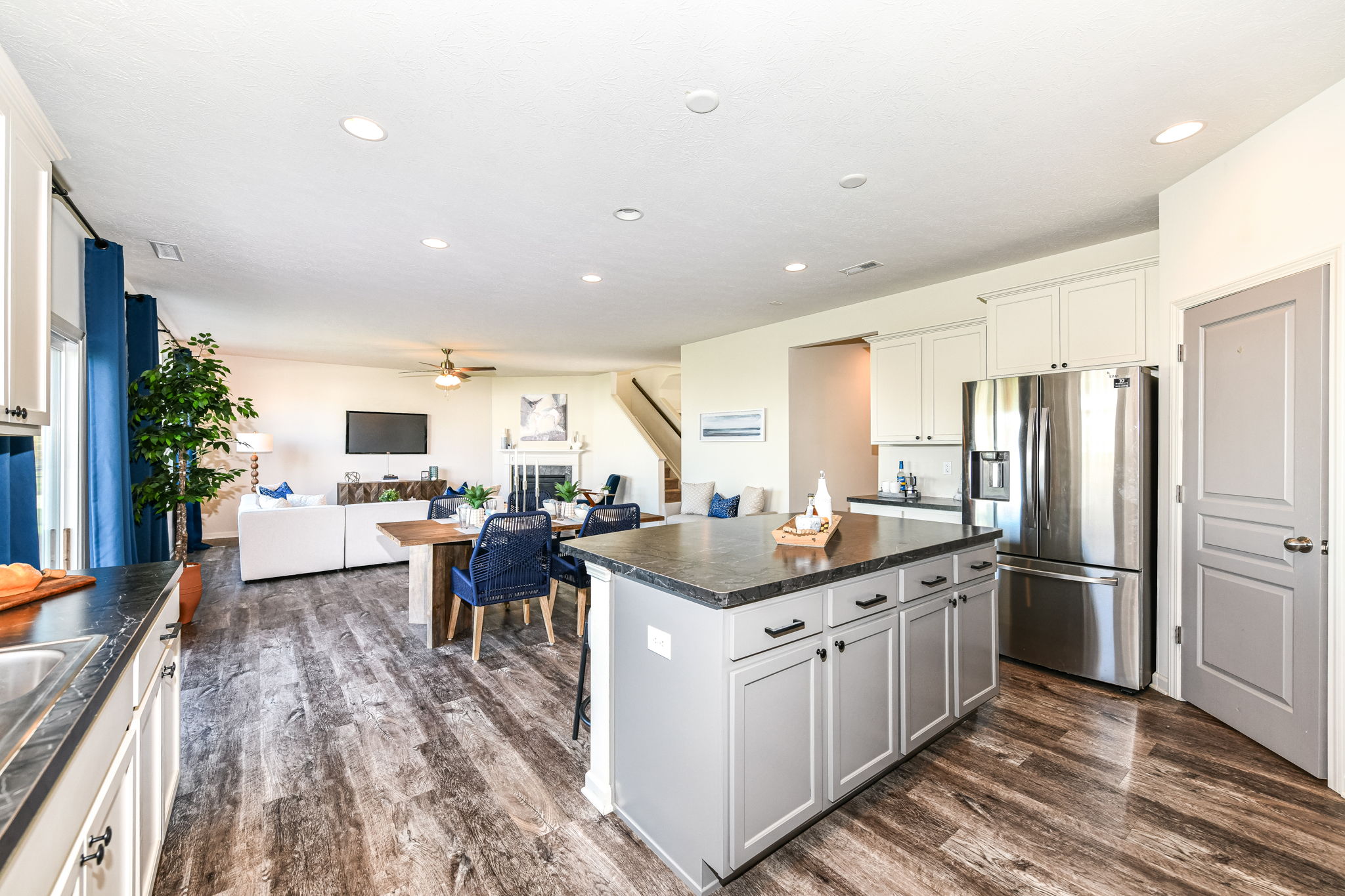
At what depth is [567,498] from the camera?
8289mm

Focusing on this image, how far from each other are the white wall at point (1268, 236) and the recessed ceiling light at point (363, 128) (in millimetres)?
3530

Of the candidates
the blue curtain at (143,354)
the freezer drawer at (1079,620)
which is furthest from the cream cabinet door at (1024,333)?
the blue curtain at (143,354)

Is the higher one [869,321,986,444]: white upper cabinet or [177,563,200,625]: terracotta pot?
[869,321,986,444]: white upper cabinet

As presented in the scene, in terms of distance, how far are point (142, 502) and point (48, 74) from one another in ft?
9.83

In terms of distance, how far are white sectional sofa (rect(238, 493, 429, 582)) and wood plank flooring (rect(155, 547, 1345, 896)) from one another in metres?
2.50

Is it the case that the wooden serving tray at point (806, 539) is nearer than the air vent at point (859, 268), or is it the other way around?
the wooden serving tray at point (806, 539)

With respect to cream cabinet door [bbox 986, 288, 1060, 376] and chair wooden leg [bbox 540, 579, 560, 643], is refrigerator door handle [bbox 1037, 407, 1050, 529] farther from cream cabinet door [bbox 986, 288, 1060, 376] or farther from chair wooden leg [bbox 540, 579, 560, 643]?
chair wooden leg [bbox 540, 579, 560, 643]

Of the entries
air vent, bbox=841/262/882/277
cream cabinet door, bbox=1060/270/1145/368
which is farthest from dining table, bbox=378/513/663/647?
cream cabinet door, bbox=1060/270/1145/368

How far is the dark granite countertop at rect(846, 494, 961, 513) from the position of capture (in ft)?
14.2

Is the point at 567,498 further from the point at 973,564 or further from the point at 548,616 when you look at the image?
the point at 973,564

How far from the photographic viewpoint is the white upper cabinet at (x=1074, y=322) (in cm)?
338

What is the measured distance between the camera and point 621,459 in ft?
32.7

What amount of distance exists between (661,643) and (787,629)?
1.30 feet

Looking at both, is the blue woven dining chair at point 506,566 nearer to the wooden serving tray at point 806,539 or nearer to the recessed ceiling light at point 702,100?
the wooden serving tray at point 806,539
